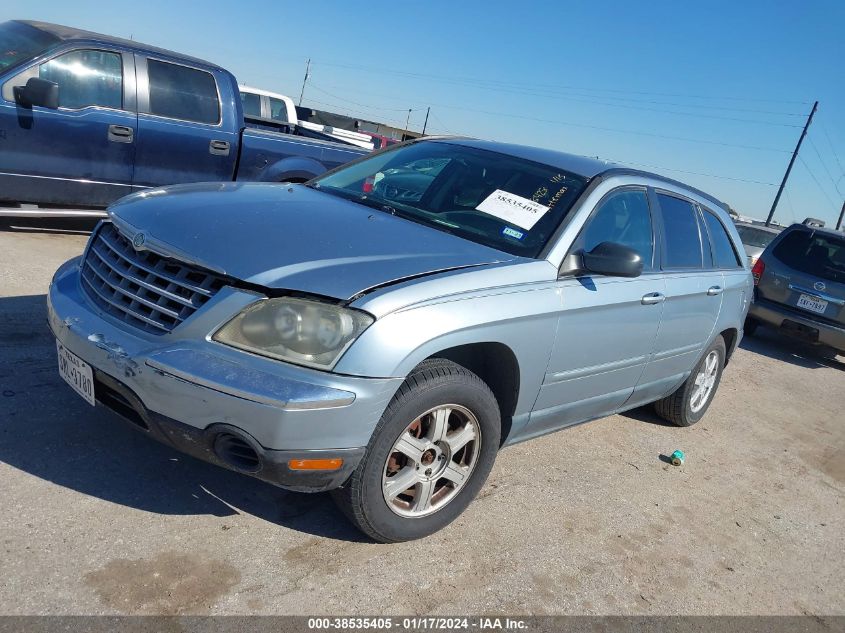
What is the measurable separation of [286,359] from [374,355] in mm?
308

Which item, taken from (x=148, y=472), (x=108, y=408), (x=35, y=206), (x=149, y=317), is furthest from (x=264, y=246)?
(x=35, y=206)

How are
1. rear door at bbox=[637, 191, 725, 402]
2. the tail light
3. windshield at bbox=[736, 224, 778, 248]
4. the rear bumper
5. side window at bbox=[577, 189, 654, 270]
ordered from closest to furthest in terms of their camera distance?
side window at bbox=[577, 189, 654, 270], rear door at bbox=[637, 191, 725, 402], the rear bumper, the tail light, windshield at bbox=[736, 224, 778, 248]

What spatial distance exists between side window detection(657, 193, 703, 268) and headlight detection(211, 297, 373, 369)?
2.48 metres

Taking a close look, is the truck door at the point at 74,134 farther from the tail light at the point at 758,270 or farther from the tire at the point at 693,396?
the tail light at the point at 758,270

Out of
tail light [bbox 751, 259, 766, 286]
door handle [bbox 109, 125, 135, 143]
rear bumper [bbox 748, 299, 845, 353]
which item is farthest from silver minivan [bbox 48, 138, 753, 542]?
tail light [bbox 751, 259, 766, 286]

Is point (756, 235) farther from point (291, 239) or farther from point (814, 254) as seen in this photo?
point (291, 239)

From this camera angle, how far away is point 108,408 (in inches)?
112

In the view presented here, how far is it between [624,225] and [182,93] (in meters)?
5.07

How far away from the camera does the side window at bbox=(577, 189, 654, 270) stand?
3689mm

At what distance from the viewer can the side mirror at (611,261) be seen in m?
3.43

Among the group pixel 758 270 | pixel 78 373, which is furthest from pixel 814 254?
pixel 78 373

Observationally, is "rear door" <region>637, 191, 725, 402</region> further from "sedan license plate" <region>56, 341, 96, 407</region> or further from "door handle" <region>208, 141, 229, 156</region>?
"door handle" <region>208, 141, 229, 156</region>

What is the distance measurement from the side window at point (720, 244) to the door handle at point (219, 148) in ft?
15.6

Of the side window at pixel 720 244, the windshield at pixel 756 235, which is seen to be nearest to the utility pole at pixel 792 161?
the windshield at pixel 756 235
